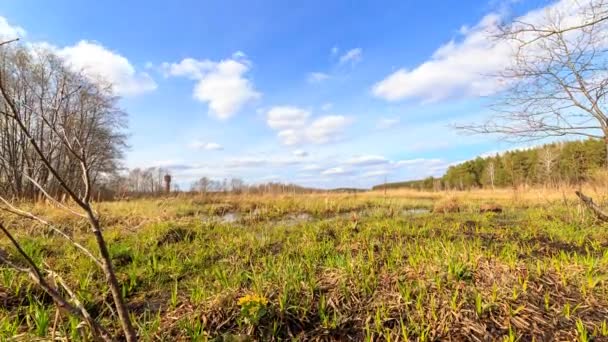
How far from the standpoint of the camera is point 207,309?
2.06 meters

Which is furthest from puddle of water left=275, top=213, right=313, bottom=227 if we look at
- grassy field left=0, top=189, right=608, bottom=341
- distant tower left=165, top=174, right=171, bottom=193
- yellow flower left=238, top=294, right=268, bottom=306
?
distant tower left=165, top=174, right=171, bottom=193

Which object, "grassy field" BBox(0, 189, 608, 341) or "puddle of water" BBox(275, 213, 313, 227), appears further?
"puddle of water" BBox(275, 213, 313, 227)

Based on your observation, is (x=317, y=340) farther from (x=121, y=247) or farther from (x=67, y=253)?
(x=67, y=253)

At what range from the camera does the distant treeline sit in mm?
9984

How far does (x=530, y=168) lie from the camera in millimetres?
41656

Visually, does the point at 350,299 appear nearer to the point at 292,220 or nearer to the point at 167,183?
the point at 292,220

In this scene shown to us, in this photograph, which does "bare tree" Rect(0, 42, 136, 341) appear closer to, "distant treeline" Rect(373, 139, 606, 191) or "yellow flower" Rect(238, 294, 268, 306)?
"yellow flower" Rect(238, 294, 268, 306)

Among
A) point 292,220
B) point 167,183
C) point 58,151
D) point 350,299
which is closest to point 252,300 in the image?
point 350,299

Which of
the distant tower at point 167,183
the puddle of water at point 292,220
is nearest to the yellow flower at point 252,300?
the puddle of water at point 292,220

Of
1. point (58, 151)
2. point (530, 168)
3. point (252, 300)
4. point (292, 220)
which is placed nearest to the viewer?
point (252, 300)

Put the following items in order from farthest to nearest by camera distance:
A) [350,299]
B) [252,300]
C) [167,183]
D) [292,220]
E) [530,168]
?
[530,168] → [167,183] → [292,220] → [350,299] → [252,300]

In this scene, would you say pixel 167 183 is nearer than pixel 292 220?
No

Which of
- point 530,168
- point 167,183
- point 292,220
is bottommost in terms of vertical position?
point 292,220

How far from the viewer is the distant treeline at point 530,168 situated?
9984 millimetres
